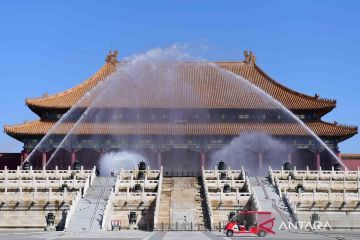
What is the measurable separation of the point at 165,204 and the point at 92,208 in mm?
5542

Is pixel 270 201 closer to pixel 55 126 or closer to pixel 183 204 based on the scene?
pixel 183 204

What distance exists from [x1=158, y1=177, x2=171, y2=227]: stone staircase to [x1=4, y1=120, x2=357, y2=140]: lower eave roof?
21.1 metres

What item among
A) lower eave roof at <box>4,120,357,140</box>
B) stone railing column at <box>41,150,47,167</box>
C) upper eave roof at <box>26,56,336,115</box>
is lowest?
stone railing column at <box>41,150,47,167</box>

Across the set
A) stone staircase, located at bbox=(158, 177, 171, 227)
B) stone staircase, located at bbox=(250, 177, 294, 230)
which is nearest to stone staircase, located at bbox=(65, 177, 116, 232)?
stone staircase, located at bbox=(158, 177, 171, 227)

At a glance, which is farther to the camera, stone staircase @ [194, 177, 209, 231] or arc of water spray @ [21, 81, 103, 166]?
arc of water spray @ [21, 81, 103, 166]

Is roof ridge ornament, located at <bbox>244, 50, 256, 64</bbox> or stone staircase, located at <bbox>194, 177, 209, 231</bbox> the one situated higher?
roof ridge ornament, located at <bbox>244, 50, 256, 64</bbox>

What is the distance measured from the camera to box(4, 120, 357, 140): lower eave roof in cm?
7700

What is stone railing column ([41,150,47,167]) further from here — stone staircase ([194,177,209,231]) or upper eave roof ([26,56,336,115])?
stone staircase ([194,177,209,231])

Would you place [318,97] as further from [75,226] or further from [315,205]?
[75,226]

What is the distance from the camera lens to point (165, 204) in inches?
1906

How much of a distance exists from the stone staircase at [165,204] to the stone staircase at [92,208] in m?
4.19

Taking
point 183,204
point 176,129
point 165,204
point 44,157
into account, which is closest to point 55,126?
point 44,157

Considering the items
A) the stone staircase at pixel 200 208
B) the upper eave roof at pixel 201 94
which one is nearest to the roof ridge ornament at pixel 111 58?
the upper eave roof at pixel 201 94

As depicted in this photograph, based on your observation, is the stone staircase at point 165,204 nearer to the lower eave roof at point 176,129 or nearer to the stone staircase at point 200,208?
the stone staircase at point 200,208
